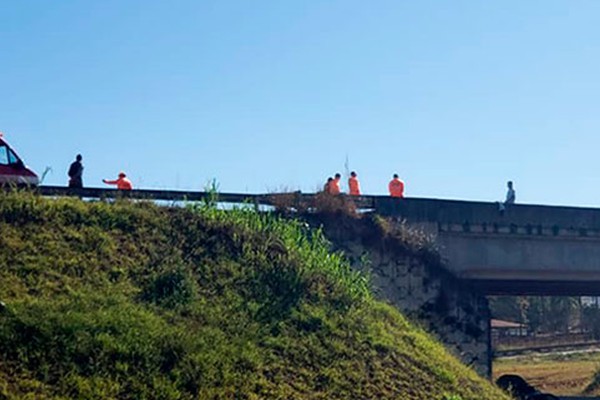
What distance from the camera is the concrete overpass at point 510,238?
91.2ft

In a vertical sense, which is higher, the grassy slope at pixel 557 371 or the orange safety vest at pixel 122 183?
the orange safety vest at pixel 122 183

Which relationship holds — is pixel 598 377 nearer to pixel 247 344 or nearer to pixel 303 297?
pixel 303 297

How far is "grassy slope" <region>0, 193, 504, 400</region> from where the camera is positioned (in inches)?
620

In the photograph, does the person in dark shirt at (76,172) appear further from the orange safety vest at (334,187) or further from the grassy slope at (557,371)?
the grassy slope at (557,371)

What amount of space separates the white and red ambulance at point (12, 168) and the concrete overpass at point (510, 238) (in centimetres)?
889

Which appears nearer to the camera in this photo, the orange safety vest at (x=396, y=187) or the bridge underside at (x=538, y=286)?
the orange safety vest at (x=396, y=187)

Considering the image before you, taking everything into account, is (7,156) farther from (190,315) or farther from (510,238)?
(510,238)

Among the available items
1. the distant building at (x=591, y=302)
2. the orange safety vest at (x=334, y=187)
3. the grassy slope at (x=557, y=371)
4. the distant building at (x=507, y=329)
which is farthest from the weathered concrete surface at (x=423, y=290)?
the distant building at (x=591, y=302)

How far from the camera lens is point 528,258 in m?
29.9

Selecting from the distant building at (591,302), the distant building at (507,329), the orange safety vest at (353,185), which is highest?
the orange safety vest at (353,185)

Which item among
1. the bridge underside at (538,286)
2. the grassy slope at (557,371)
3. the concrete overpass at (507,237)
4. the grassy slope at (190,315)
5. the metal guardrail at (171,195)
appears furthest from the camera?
the grassy slope at (557,371)

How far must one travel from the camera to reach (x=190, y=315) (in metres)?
18.5

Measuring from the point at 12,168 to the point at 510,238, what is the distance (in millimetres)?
14310

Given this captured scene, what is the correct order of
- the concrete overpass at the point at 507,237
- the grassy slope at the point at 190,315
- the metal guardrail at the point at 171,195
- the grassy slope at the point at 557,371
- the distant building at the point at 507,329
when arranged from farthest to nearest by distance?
1. the distant building at the point at 507,329
2. the grassy slope at the point at 557,371
3. the concrete overpass at the point at 507,237
4. the metal guardrail at the point at 171,195
5. the grassy slope at the point at 190,315
